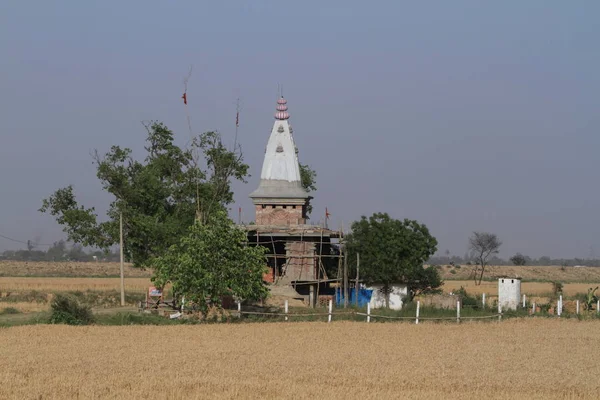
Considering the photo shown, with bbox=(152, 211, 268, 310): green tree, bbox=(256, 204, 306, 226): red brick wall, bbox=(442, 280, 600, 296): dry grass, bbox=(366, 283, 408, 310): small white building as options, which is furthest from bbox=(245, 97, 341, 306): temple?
bbox=(442, 280, 600, 296): dry grass

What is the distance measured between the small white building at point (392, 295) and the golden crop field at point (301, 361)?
627 inches

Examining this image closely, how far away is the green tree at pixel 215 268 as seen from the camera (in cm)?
4581

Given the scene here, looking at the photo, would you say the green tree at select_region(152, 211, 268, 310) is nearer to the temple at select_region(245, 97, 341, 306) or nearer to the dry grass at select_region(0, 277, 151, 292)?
the temple at select_region(245, 97, 341, 306)

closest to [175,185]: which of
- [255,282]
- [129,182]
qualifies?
[129,182]

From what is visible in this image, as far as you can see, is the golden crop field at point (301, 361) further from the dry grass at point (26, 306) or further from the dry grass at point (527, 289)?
the dry grass at point (527, 289)

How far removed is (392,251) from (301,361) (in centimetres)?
2976

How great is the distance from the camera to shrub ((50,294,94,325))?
143 ft

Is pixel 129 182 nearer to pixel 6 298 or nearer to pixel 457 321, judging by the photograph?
pixel 6 298

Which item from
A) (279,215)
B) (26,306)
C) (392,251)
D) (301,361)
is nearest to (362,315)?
(392,251)

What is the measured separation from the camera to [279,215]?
64.8 meters

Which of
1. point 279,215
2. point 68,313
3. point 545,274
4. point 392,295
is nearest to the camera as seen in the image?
point 68,313

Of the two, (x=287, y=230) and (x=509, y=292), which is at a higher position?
(x=287, y=230)

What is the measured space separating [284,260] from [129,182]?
40.9 feet

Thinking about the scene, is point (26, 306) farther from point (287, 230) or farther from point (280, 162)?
point (280, 162)
